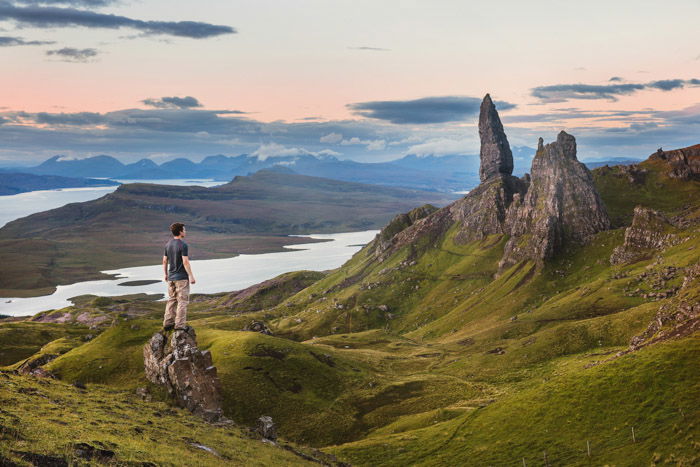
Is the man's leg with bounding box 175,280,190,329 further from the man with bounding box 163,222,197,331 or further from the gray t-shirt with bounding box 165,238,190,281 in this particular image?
the gray t-shirt with bounding box 165,238,190,281

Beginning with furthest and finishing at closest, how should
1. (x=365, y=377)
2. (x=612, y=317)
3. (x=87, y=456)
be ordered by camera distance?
(x=612, y=317)
(x=365, y=377)
(x=87, y=456)

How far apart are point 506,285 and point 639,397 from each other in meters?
144

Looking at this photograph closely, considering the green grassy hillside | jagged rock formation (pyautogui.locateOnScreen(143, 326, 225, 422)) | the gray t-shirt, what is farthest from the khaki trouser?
the green grassy hillside

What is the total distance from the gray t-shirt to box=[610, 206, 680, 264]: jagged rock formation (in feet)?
532

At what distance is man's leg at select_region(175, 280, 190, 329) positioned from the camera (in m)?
46.8

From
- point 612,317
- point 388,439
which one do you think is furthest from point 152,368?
point 612,317

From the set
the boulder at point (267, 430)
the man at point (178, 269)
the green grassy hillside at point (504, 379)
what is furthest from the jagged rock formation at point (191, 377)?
the green grassy hillside at point (504, 379)

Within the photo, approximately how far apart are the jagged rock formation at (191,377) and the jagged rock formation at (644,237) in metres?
156

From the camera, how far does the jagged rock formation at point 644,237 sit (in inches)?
6319

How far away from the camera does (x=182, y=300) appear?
4894 centimetres

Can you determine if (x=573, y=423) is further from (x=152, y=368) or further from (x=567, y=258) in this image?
(x=567, y=258)

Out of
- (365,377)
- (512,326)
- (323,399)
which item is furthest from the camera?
(512,326)

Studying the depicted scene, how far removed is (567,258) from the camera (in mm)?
195500

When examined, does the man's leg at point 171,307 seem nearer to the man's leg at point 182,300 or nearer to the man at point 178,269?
the man at point 178,269
